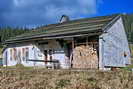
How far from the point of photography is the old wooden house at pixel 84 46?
15977 millimetres

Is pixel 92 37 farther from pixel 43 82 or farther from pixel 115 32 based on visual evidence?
pixel 43 82

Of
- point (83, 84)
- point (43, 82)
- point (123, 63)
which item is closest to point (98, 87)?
point (83, 84)

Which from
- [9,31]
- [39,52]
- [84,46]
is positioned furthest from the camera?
[9,31]

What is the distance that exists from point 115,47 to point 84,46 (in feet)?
10.2

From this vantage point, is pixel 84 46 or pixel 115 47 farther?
pixel 115 47

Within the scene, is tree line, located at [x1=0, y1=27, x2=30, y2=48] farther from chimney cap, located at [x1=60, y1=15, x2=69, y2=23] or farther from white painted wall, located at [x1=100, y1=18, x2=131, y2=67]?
white painted wall, located at [x1=100, y1=18, x2=131, y2=67]

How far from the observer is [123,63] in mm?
19016

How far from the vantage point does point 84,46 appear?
1667 centimetres

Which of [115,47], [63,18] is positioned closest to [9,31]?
[63,18]

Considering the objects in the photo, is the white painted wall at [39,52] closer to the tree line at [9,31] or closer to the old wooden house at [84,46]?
the old wooden house at [84,46]

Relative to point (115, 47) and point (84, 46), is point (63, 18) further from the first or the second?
point (115, 47)

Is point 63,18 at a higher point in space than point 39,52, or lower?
higher

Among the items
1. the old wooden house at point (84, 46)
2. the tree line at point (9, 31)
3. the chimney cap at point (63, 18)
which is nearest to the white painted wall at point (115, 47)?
the old wooden house at point (84, 46)

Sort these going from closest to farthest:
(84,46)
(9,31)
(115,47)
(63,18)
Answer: (84,46) → (115,47) → (63,18) → (9,31)
